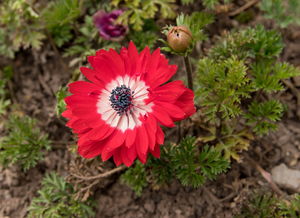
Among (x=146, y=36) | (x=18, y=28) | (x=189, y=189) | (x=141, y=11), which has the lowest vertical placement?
(x=189, y=189)

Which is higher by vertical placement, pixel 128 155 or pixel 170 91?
pixel 170 91

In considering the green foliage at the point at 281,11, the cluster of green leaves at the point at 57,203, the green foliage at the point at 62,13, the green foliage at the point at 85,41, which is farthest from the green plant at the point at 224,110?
the green foliage at the point at 62,13

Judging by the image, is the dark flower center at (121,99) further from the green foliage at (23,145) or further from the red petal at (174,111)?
the green foliage at (23,145)

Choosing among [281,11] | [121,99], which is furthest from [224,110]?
[281,11]

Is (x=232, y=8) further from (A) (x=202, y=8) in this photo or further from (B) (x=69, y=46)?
(B) (x=69, y=46)

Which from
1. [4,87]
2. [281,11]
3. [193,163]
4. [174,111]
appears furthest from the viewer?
[4,87]

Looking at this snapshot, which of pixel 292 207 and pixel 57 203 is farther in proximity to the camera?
pixel 57 203

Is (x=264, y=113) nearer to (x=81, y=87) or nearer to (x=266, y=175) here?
(x=266, y=175)
